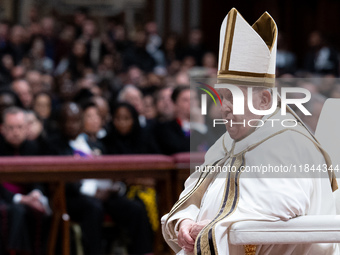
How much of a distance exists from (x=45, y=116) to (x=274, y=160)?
5.04m

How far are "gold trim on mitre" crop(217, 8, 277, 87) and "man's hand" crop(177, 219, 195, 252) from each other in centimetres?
63

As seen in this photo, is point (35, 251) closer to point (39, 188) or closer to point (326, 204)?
point (39, 188)

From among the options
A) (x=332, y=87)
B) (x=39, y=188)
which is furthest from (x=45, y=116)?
(x=332, y=87)

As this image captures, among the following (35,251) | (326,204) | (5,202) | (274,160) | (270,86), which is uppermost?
(270,86)

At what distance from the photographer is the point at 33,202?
5227 mm

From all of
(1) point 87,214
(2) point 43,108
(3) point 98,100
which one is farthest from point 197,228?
(2) point 43,108

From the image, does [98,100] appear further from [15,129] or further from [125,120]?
[15,129]

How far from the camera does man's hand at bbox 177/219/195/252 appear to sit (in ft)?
9.59

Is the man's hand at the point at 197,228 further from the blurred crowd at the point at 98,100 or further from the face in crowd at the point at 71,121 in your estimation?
the face in crowd at the point at 71,121

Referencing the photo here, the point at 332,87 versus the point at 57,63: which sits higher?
the point at 332,87

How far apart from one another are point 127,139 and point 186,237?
3422mm

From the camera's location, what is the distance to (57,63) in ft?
38.3

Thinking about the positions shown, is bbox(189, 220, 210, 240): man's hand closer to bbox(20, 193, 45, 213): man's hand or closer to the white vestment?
the white vestment

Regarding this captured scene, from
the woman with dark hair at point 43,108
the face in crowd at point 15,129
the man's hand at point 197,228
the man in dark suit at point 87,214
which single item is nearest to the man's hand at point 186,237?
the man's hand at point 197,228
